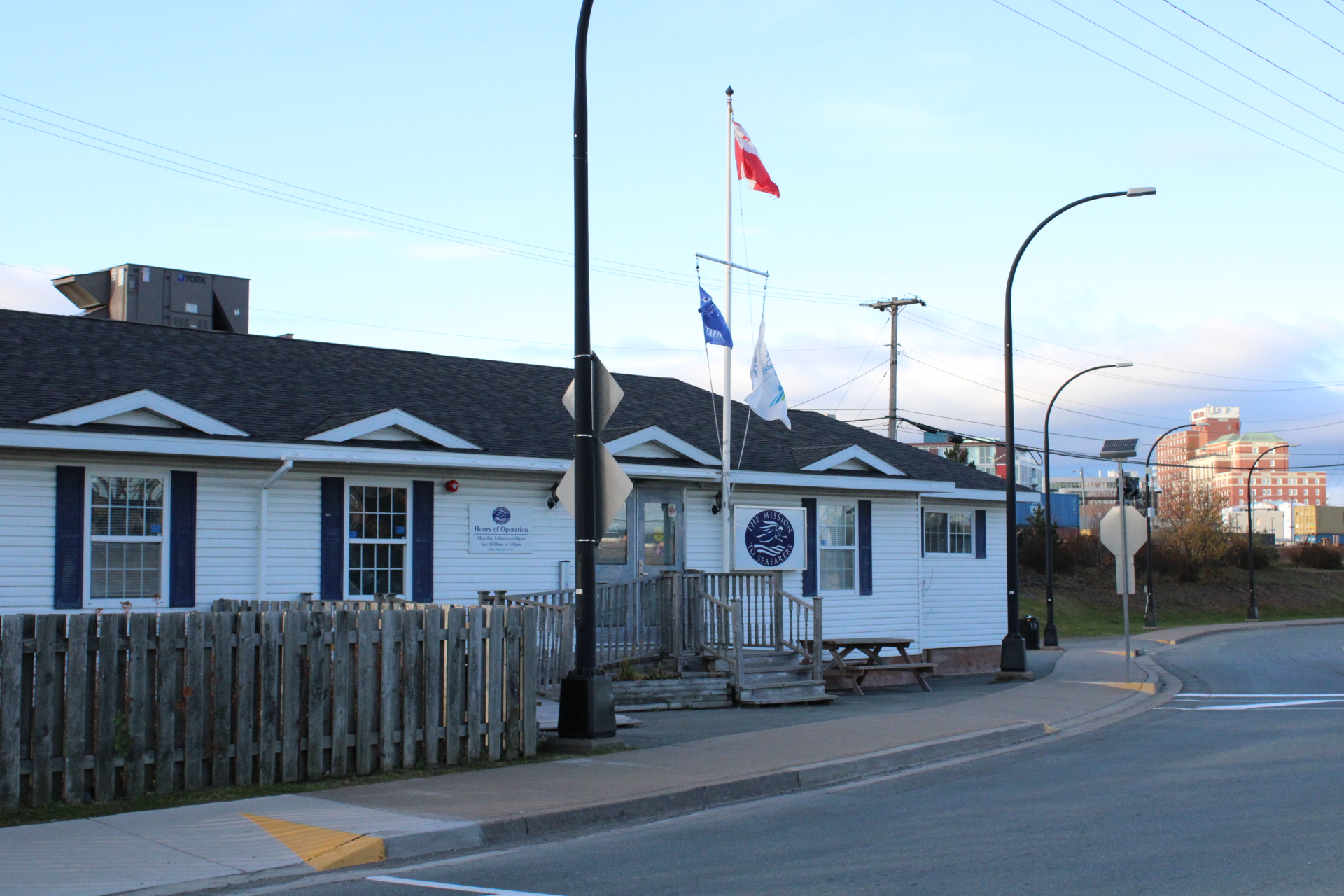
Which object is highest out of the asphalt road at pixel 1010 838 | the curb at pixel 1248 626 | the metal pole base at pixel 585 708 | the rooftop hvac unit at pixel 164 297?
the rooftop hvac unit at pixel 164 297

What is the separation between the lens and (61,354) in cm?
1631

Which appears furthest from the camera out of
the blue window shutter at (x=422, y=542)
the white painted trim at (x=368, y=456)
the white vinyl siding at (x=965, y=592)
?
the white vinyl siding at (x=965, y=592)

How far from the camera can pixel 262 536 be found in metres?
15.3

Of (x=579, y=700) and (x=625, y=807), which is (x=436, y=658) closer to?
(x=579, y=700)

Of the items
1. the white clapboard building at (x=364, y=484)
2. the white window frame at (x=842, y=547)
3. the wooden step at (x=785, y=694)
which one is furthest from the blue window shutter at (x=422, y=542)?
the white window frame at (x=842, y=547)

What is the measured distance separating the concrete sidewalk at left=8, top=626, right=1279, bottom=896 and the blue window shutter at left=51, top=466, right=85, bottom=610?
6.24 meters

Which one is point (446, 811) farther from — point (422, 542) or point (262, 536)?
point (422, 542)

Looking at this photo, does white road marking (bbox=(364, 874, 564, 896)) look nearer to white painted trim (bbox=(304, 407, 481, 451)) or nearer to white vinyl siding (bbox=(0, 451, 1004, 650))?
white vinyl siding (bbox=(0, 451, 1004, 650))

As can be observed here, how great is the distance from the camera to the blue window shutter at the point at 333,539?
15.9 meters

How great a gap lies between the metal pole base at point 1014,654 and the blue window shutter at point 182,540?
42.4 ft

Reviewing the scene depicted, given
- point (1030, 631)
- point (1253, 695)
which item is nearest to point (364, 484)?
point (1253, 695)

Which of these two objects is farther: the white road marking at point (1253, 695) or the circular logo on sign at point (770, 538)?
the circular logo on sign at point (770, 538)

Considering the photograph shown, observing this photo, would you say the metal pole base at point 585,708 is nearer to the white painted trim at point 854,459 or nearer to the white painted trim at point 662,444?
the white painted trim at point 662,444

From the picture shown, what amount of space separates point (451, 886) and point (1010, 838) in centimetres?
356
